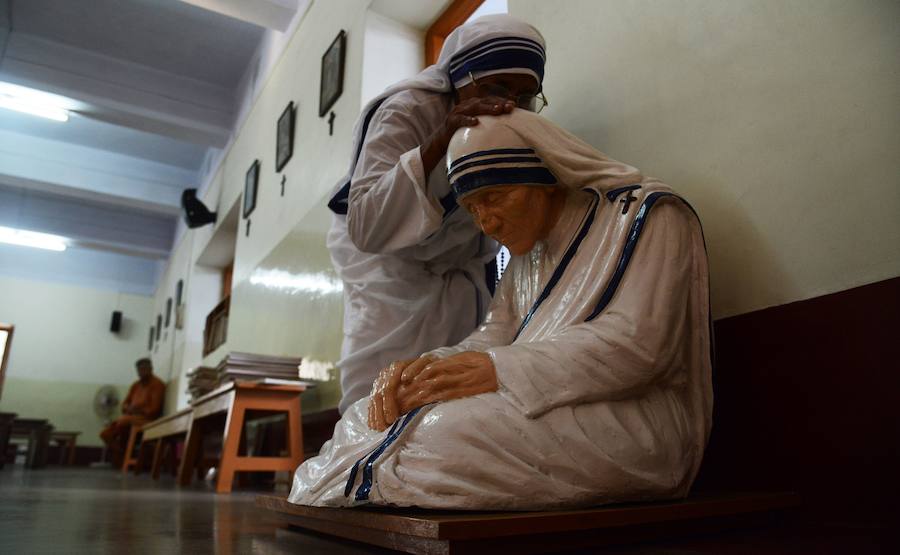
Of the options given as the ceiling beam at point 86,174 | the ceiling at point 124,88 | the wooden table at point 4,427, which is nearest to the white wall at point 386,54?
the ceiling at point 124,88

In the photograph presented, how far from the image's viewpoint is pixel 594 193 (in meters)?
1.43

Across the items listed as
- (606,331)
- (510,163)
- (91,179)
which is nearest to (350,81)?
(510,163)

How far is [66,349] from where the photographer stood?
12.4 metres

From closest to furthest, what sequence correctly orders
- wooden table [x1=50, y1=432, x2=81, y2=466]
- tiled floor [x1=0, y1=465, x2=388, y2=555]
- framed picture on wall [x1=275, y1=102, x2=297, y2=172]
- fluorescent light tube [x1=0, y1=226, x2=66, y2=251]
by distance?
tiled floor [x1=0, y1=465, x2=388, y2=555]
framed picture on wall [x1=275, y1=102, x2=297, y2=172]
wooden table [x1=50, y1=432, x2=81, y2=466]
fluorescent light tube [x1=0, y1=226, x2=66, y2=251]

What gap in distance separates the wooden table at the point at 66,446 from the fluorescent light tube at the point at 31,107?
5154 mm

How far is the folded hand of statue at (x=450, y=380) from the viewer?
1149 mm

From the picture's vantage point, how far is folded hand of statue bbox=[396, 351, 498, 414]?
115 centimetres

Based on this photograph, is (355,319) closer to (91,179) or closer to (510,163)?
(510,163)

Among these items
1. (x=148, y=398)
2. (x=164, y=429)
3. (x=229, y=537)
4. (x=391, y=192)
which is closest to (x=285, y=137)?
(x=164, y=429)

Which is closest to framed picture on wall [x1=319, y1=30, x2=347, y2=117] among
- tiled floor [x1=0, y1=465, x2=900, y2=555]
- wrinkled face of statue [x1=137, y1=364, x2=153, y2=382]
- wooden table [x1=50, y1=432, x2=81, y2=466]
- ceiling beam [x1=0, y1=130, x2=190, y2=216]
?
tiled floor [x1=0, y1=465, x2=900, y2=555]

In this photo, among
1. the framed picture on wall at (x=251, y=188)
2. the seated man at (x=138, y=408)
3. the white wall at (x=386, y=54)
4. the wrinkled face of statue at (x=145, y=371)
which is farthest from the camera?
the wrinkled face of statue at (x=145, y=371)

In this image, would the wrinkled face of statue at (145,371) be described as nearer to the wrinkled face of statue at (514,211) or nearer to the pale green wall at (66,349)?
the pale green wall at (66,349)

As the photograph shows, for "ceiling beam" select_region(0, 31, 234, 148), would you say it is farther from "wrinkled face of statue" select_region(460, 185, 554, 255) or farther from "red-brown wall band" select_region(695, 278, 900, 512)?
"red-brown wall band" select_region(695, 278, 900, 512)

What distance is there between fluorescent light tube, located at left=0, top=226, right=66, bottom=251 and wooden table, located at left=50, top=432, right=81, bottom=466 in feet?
10.5
